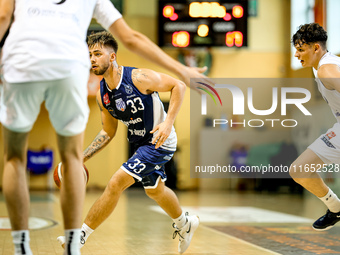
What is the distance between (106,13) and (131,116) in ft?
4.76

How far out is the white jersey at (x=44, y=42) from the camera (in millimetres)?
2492

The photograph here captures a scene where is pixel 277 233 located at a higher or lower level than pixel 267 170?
higher

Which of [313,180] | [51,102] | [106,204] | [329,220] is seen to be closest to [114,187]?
[106,204]

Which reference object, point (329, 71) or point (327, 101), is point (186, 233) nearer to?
point (327, 101)

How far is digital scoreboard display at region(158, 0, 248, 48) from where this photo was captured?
11.3m

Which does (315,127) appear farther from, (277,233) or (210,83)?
(210,83)

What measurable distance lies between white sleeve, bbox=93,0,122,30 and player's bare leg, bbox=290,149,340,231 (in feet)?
7.20

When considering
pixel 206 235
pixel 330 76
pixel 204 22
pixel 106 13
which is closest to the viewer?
pixel 106 13

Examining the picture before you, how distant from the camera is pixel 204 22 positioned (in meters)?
11.4

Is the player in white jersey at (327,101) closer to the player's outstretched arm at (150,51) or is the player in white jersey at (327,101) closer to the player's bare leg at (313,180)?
the player's bare leg at (313,180)

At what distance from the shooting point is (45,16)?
2564mm

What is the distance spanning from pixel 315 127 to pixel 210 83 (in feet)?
38.2

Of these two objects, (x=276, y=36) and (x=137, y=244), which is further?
(x=276, y=36)

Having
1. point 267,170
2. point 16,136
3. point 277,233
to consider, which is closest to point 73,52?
point 16,136
